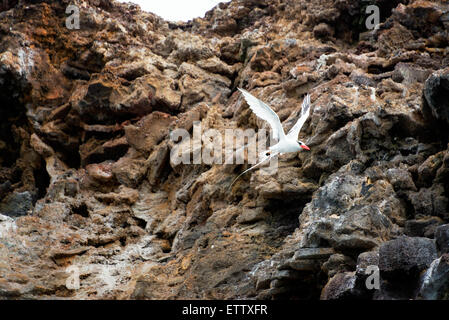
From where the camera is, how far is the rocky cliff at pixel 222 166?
30.5 feet

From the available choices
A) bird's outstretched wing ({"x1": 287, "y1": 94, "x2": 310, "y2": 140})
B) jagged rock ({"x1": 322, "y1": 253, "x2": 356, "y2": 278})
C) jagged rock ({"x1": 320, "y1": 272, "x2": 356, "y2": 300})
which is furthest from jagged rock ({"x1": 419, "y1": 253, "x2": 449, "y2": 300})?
bird's outstretched wing ({"x1": 287, "y1": 94, "x2": 310, "y2": 140})

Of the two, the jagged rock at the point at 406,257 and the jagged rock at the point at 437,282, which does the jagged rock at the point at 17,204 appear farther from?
the jagged rock at the point at 437,282

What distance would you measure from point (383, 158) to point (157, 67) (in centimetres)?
1375

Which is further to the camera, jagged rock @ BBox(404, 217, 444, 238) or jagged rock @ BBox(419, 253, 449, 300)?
jagged rock @ BBox(404, 217, 444, 238)

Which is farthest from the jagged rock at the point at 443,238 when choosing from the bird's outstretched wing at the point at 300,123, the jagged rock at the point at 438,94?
the bird's outstretched wing at the point at 300,123

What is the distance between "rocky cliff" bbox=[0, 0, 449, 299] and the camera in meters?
9.30

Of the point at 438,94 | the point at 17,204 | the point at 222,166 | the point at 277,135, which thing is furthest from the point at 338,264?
the point at 17,204

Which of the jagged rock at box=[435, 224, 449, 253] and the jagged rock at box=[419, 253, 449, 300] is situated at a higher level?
the jagged rock at box=[435, 224, 449, 253]

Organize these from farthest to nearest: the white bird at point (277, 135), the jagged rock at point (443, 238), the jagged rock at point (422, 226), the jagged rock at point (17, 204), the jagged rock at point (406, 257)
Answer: the jagged rock at point (17, 204)
the white bird at point (277, 135)
the jagged rock at point (422, 226)
the jagged rock at point (443, 238)
the jagged rock at point (406, 257)

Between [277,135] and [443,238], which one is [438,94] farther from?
[277,135]

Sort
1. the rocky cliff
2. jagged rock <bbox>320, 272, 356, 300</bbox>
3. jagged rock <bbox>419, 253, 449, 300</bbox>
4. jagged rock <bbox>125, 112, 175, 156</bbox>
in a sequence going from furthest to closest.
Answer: jagged rock <bbox>125, 112, 175, 156</bbox>
the rocky cliff
jagged rock <bbox>320, 272, 356, 300</bbox>
jagged rock <bbox>419, 253, 449, 300</bbox>

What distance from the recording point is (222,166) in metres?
14.8

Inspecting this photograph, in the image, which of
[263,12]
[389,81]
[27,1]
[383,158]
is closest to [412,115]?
[383,158]

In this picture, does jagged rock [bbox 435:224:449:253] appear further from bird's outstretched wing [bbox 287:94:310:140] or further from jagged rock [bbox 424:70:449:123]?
bird's outstretched wing [bbox 287:94:310:140]
